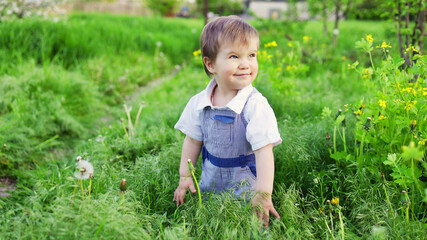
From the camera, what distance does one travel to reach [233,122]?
1.90m

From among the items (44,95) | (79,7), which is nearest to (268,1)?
(79,7)

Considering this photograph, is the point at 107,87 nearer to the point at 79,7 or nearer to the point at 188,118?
the point at 188,118

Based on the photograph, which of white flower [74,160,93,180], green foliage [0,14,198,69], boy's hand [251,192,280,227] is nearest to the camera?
white flower [74,160,93,180]

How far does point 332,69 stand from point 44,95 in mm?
3791

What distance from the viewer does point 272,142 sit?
1.79 meters

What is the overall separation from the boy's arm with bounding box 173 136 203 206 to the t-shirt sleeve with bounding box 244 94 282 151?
0.39 m

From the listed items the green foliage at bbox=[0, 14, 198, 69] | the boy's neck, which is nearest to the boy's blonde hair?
the boy's neck

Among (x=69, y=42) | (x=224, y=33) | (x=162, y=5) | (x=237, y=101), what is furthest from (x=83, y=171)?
(x=162, y=5)

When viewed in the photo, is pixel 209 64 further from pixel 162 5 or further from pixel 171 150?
pixel 162 5

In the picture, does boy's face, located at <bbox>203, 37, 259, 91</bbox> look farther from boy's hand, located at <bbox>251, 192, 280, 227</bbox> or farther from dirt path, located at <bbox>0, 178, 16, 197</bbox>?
dirt path, located at <bbox>0, 178, 16, 197</bbox>

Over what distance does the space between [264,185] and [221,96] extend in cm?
51

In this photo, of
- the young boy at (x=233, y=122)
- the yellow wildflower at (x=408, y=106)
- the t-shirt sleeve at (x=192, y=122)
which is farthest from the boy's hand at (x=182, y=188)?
the yellow wildflower at (x=408, y=106)

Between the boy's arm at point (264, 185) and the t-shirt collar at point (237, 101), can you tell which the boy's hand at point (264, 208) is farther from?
the t-shirt collar at point (237, 101)

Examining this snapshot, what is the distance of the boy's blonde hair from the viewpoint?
1.82 metres
